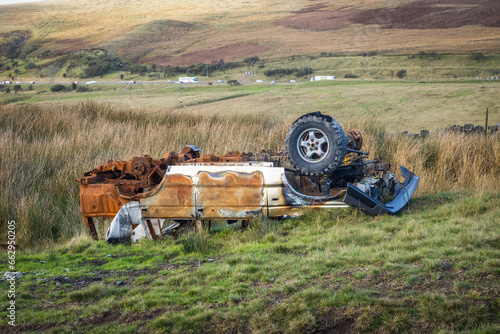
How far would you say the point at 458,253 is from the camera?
4.70 metres

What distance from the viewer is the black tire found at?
6.58m

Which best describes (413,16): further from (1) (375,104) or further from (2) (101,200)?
(2) (101,200)

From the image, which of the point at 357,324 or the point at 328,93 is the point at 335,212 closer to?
the point at 357,324

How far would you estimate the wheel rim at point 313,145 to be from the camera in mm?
6789

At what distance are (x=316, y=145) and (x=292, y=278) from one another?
2.72m

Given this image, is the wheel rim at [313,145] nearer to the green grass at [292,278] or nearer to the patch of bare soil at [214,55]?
the green grass at [292,278]

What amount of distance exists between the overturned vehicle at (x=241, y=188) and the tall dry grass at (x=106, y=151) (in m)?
1.72

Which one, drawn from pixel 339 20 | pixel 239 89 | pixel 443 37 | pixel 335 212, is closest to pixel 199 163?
pixel 335 212

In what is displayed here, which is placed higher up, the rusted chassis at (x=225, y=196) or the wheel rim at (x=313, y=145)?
the wheel rim at (x=313, y=145)

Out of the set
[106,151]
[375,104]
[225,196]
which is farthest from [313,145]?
[375,104]

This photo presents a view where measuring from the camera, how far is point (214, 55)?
7269cm

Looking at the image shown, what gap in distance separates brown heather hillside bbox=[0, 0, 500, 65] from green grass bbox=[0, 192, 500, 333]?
48541 mm

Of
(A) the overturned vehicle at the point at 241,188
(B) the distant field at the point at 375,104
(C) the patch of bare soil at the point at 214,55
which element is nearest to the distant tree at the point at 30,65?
(C) the patch of bare soil at the point at 214,55

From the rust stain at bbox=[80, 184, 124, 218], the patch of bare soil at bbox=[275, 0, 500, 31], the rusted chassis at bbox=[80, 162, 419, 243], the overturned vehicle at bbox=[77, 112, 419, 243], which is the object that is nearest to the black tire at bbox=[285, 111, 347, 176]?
the overturned vehicle at bbox=[77, 112, 419, 243]
